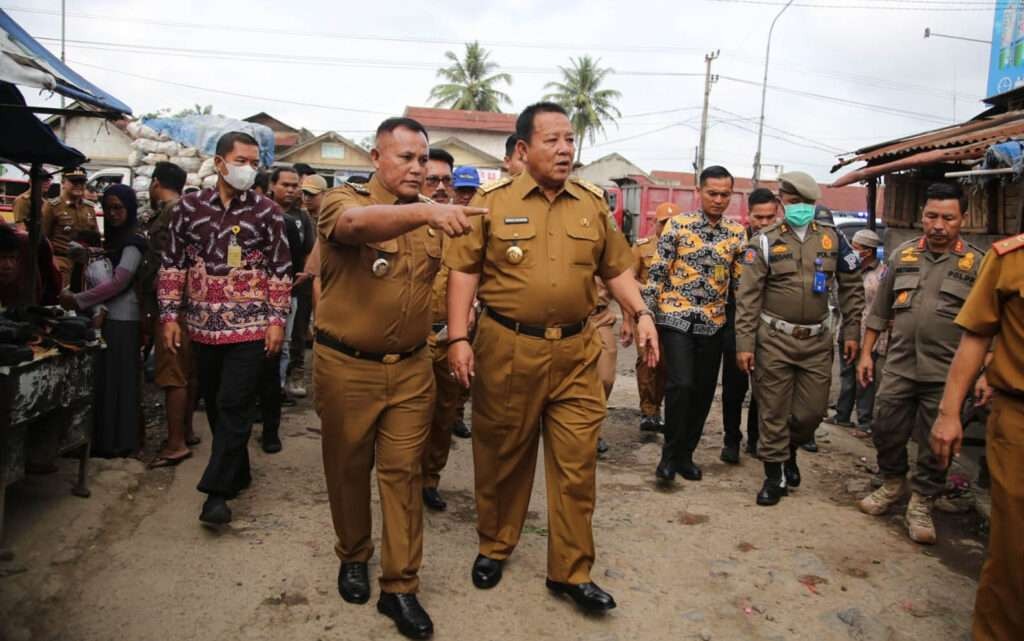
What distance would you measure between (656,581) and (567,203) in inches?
74.3

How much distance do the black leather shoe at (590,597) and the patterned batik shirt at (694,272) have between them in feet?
7.71

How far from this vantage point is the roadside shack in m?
3.71

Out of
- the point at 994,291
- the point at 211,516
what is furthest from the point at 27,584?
the point at 994,291

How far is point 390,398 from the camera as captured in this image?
341cm

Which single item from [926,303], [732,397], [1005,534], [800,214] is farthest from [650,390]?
[1005,534]

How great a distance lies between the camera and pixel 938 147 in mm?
7102

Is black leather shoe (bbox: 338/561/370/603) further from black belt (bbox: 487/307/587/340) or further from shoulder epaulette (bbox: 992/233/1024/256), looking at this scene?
shoulder epaulette (bbox: 992/233/1024/256)

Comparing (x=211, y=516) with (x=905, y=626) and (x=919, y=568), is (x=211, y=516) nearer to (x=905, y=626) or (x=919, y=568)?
(x=905, y=626)

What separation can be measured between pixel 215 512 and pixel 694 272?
133 inches

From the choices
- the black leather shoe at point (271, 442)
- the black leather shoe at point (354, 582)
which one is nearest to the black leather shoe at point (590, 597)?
the black leather shoe at point (354, 582)

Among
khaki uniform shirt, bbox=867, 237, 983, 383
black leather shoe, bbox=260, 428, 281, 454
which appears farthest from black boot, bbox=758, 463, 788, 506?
black leather shoe, bbox=260, 428, 281, 454

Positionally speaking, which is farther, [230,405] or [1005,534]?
[230,405]

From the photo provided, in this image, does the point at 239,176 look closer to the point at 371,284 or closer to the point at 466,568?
the point at 371,284

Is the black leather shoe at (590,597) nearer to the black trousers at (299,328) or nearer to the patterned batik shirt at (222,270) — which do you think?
the patterned batik shirt at (222,270)
